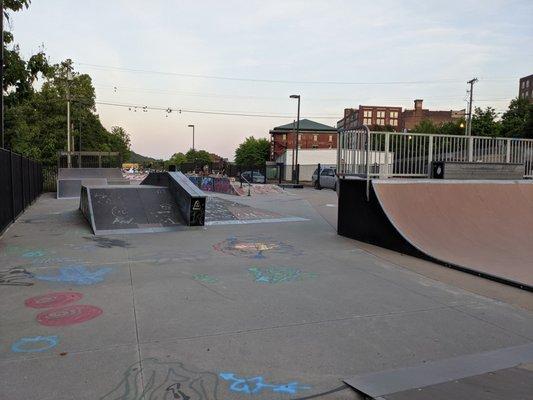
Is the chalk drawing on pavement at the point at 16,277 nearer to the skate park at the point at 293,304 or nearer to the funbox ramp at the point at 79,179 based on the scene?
the skate park at the point at 293,304

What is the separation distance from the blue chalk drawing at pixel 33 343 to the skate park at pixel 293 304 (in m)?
0.02

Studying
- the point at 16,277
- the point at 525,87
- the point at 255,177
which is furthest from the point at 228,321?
the point at 525,87

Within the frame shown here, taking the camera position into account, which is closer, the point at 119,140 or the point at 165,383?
the point at 165,383

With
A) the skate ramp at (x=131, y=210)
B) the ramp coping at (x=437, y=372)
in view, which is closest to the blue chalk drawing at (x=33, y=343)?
the ramp coping at (x=437, y=372)

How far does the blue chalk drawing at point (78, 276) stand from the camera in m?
6.45

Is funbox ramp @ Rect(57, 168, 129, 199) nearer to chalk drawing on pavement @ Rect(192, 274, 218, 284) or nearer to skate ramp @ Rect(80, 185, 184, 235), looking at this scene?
skate ramp @ Rect(80, 185, 184, 235)

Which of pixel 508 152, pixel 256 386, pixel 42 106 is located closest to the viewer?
pixel 256 386

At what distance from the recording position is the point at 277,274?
A: 7.00 m

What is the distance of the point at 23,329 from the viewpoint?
446cm

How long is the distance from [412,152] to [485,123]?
46.3 metres

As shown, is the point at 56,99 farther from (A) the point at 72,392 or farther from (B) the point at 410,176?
(A) the point at 72,392

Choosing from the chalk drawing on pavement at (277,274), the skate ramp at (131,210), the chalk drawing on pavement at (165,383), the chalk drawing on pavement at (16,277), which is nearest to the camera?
the chalk drawing on pavement at (165,383)

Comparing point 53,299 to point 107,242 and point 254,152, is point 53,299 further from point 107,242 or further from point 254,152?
point 254,152

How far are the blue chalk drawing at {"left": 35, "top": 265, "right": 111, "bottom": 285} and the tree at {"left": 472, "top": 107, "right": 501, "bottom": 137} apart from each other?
52.3 meters
